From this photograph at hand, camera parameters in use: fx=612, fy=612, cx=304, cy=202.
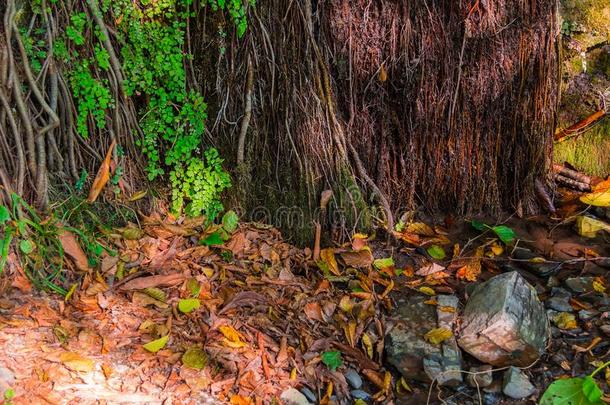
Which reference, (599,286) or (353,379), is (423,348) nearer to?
(353,379)

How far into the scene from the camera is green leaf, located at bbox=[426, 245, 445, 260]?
366 centimetres

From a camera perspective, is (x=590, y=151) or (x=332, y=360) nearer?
(x=332, y=360)

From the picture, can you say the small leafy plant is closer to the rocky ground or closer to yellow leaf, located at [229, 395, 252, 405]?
the rocky ground

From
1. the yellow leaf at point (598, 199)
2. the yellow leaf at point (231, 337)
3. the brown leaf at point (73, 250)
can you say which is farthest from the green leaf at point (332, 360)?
the yellow leaf at point (598, 199)

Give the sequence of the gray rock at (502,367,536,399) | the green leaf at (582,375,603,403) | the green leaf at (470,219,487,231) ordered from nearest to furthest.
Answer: the green leaf at (582,375,603,403)
the gray rock at (502,367,536,399)
the green leaf at (470,219,487,231)

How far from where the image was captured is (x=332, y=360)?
9.55 ft

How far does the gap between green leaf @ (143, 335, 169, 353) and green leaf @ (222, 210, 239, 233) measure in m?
0.93

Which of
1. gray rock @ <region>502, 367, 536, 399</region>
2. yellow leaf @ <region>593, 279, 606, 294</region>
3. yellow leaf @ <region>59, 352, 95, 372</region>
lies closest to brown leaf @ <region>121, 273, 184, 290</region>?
yellow leaf @ <region>59, 352, 95, 372</region>

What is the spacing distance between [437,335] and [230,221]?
1.35m

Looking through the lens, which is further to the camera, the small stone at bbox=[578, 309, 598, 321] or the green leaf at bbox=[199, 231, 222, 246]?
the green leaf at bbox=[199, 231, 222, 246]

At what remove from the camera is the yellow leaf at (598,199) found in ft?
12.5

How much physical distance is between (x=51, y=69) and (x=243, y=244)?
1.38m

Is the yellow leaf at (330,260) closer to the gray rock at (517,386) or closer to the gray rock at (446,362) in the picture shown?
the gray rock at (446,362)

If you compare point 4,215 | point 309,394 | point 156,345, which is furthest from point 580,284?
point 4,215
